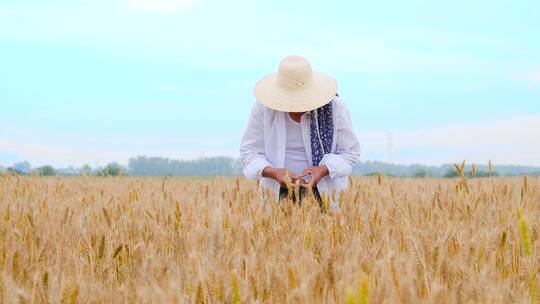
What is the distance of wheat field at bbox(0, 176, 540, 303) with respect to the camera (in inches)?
63.6

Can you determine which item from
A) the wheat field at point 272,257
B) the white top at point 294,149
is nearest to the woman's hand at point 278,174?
the wheat field at point 272,257

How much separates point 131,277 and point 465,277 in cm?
114

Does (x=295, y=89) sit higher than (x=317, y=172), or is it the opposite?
(x=295, y=89)

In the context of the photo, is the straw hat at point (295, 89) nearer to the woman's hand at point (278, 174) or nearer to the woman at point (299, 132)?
the woman at point (299, 132)

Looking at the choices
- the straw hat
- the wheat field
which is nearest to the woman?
the straw hat

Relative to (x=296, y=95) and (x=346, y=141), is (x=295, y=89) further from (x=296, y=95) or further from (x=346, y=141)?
(x=346, y=141)

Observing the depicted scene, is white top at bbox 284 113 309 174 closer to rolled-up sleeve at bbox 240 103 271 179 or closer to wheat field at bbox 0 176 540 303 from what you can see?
rolled-up sleeve at bbox 240 103 271 179

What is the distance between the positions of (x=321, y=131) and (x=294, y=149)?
0.23m

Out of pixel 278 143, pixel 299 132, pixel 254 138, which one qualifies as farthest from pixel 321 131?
pixel 254 138

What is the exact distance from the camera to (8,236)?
2707 millimetres

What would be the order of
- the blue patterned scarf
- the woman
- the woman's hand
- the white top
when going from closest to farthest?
1. the woman's hand
2. the woman
3. the blue patterned scarf
4. the white top

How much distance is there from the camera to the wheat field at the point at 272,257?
1614 millimetres

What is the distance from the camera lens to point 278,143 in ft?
13.4

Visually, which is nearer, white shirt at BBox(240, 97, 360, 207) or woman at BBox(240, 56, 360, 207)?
A: woman at BBox(240, 56, 360, 207)
